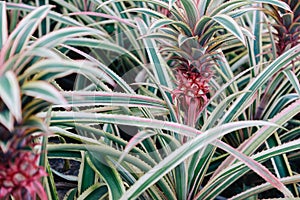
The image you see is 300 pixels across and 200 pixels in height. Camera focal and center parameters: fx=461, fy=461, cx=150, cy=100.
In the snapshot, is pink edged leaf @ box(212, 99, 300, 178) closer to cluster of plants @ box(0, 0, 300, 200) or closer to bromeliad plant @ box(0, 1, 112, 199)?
cluster of plants @ box(0, 0, 300, 200)

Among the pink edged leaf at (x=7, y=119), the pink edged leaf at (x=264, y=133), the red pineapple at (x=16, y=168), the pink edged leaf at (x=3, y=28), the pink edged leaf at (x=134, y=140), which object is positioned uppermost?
the pink edged leaf at (x=264, y=133)

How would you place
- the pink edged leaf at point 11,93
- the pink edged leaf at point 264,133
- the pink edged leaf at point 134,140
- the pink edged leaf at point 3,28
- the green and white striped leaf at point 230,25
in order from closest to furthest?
the pink edged leaf at point 11,93 < the pink edged leaf at point 3,28 < the pink edged leaf at point 134,140 < the green and white striped leaf at point 230,25 < the pink edged leaf at point 264,133

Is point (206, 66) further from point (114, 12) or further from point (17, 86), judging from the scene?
point (114, 12)

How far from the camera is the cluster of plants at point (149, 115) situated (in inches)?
25.9

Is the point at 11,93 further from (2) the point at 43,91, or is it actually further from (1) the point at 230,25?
(1) the point at 230,25

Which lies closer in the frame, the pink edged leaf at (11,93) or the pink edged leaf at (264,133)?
the pink edged leaf at (11,93)

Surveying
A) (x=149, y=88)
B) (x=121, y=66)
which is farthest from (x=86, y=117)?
(x=121, y=66)

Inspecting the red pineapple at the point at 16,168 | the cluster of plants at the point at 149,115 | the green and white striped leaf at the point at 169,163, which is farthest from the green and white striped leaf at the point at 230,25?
the red pineapple at the point at 16,168

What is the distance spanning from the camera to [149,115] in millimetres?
1148

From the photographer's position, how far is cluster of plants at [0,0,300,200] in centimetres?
66

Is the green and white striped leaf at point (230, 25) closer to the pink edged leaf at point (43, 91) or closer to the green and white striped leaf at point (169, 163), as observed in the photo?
the green and white striped leaf at point (169, 163)

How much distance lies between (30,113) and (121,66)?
1.13 m

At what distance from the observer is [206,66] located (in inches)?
44.1

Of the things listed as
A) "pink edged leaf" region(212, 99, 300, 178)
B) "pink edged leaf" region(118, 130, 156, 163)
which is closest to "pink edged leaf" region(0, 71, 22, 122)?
"pink edged leaf" region(118, 130, 156, 163)
